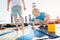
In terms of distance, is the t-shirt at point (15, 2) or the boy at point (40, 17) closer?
the t-shirt at point (15, 2)

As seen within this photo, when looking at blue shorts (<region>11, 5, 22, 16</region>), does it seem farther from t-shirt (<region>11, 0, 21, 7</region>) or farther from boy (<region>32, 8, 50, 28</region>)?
boy (<region>32, 8, 50, 28</region>)

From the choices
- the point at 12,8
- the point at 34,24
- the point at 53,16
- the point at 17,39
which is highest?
the point at 12,8

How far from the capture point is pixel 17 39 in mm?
1362

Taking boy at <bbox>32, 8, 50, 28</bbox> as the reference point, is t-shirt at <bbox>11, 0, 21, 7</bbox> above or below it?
A: above

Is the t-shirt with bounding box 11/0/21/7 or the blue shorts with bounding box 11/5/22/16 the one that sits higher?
the t-shirt with bounding box 11/0/21/7

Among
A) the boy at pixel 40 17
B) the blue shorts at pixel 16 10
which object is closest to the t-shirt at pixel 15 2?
the blue shorts at pixel 16 10

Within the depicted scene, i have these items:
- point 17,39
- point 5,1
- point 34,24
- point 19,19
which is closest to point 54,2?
point 34,24

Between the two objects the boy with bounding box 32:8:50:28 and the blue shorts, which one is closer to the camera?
the blue shorts

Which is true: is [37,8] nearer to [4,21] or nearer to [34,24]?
[34,24]

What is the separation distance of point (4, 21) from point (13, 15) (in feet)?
0.81

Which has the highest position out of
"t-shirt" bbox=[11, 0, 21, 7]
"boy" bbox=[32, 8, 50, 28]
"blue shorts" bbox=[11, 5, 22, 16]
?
"t-shirt" bbox=[11, 0, 21, 7]

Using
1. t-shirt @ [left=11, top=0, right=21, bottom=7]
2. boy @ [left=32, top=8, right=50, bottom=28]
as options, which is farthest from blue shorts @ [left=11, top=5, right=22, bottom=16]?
boy @ [left=32, top=8, right=50, bottom=28]

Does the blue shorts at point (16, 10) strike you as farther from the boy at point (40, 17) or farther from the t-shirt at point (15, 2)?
the boy at point (40, 17)

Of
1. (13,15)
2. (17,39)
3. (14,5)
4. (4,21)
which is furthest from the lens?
(4,21)
